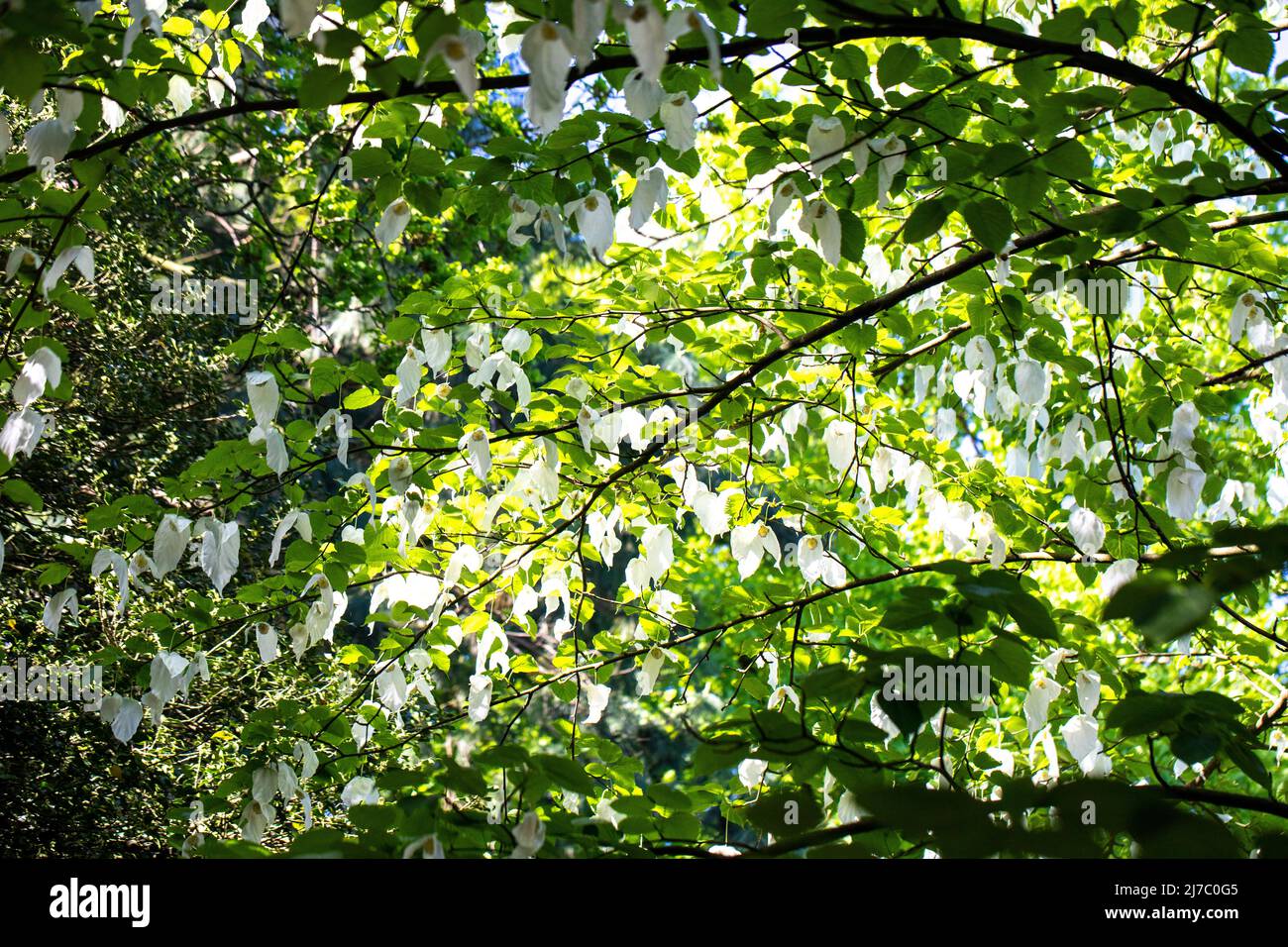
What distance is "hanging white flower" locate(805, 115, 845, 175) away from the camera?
4.95 ft

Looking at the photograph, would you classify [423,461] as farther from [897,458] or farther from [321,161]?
[321,161]

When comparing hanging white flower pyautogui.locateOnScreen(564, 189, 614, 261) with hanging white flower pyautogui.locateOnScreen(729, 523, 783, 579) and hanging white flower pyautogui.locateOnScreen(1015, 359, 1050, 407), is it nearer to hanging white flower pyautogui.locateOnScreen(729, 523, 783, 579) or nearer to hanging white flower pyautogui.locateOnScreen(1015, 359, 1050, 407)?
hanging white flower pyautogui.locateOnScreen(729, 523, 783, 579)

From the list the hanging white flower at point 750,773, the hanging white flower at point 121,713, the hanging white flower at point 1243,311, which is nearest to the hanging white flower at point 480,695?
the hanging white flower at point 750,773

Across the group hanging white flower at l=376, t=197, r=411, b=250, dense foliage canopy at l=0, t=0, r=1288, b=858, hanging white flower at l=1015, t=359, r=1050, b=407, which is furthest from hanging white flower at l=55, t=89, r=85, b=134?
hanging white flower at l=1015, t=359, r=1050, b=407

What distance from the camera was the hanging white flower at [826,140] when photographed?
1510 mm

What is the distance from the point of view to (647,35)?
0.96 m

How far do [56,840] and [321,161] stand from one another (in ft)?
12.1

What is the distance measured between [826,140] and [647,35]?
63 cm

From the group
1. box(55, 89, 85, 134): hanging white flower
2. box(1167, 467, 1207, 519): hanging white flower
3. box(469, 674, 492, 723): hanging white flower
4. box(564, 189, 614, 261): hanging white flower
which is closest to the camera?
box(55, 89, 85, 134): hanging white flower

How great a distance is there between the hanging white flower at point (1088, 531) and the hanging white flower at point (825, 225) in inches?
36.5

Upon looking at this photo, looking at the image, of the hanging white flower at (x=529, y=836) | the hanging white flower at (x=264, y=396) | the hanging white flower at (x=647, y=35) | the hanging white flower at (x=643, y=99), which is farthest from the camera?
Result: the hanging white flower at (x=264, y=396)

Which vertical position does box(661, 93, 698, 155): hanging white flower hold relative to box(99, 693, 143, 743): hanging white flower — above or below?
above

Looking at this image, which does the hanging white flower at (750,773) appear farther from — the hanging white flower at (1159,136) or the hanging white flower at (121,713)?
the hanging white flower at (1159,136)

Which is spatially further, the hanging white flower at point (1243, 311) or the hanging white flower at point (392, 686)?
the hanging white flower at point (392, 686)
